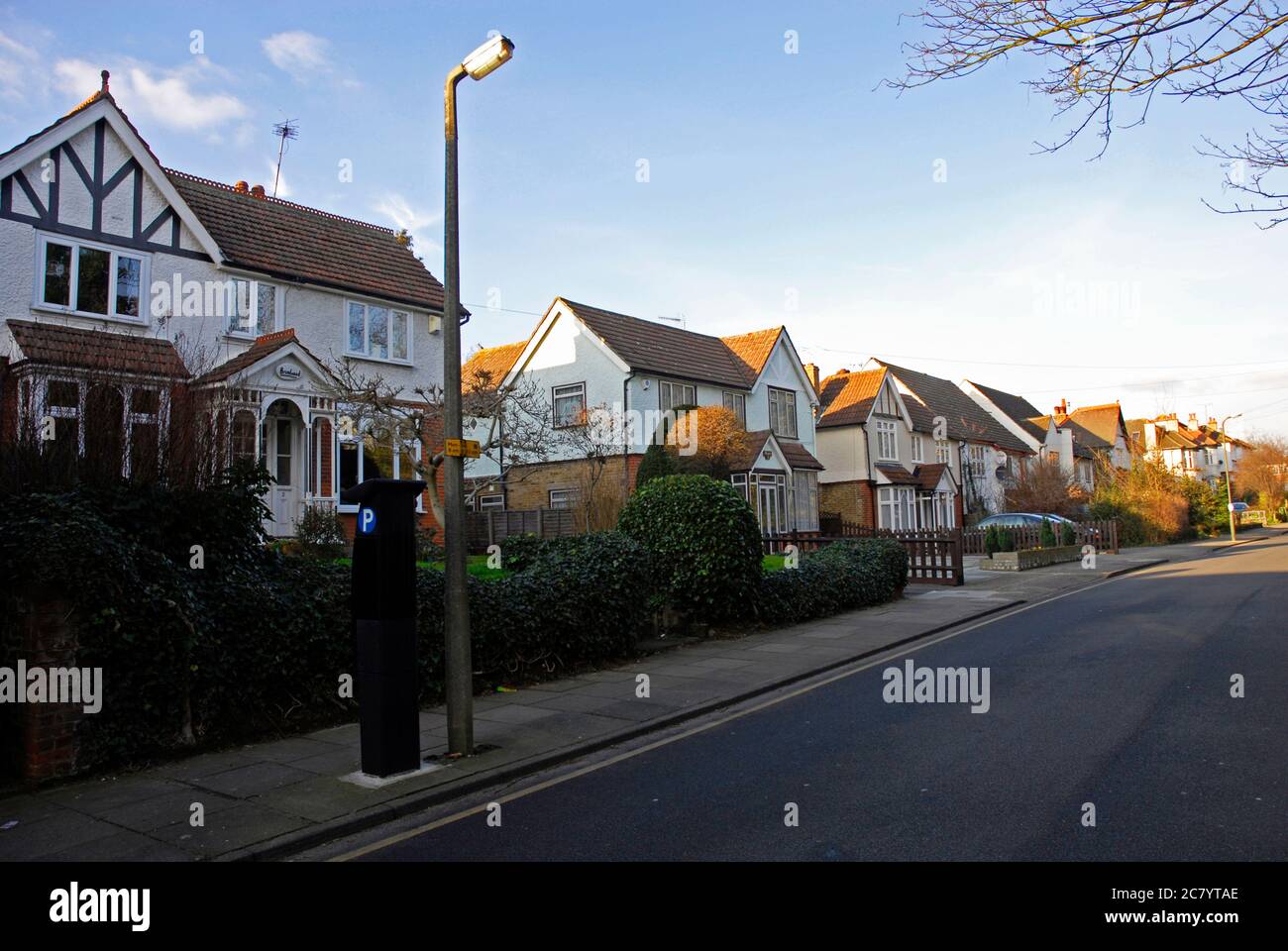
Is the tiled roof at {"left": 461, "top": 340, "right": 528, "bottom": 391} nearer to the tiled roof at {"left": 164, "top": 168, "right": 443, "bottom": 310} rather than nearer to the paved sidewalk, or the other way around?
the tiled roof at {"left": 164, "top": 168, "right": 443, "bottom": 310}

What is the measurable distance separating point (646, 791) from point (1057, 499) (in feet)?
149

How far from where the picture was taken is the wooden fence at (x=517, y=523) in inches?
985

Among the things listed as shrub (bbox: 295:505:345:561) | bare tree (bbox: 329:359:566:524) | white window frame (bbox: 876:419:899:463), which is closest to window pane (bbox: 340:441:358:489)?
bare tree (bbox: 329:359:566:524)

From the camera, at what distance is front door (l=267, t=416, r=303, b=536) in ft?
66.4

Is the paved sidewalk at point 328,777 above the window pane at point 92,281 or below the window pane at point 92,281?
below

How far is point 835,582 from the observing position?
17188mm

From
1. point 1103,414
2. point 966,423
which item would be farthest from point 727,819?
point 1103,414

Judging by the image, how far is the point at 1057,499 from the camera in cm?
4616

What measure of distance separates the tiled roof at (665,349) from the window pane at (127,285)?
15073mm

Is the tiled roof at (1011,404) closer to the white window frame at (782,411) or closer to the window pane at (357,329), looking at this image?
the white window frame at (782,411)

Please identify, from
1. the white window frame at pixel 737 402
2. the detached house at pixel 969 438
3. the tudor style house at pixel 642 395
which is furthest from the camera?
the detached house at pixel 969 438

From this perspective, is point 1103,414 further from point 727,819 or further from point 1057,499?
point 727,819

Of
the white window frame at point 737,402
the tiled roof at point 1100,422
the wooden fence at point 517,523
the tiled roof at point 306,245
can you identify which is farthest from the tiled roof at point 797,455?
the tiled roof at point 1100,422
